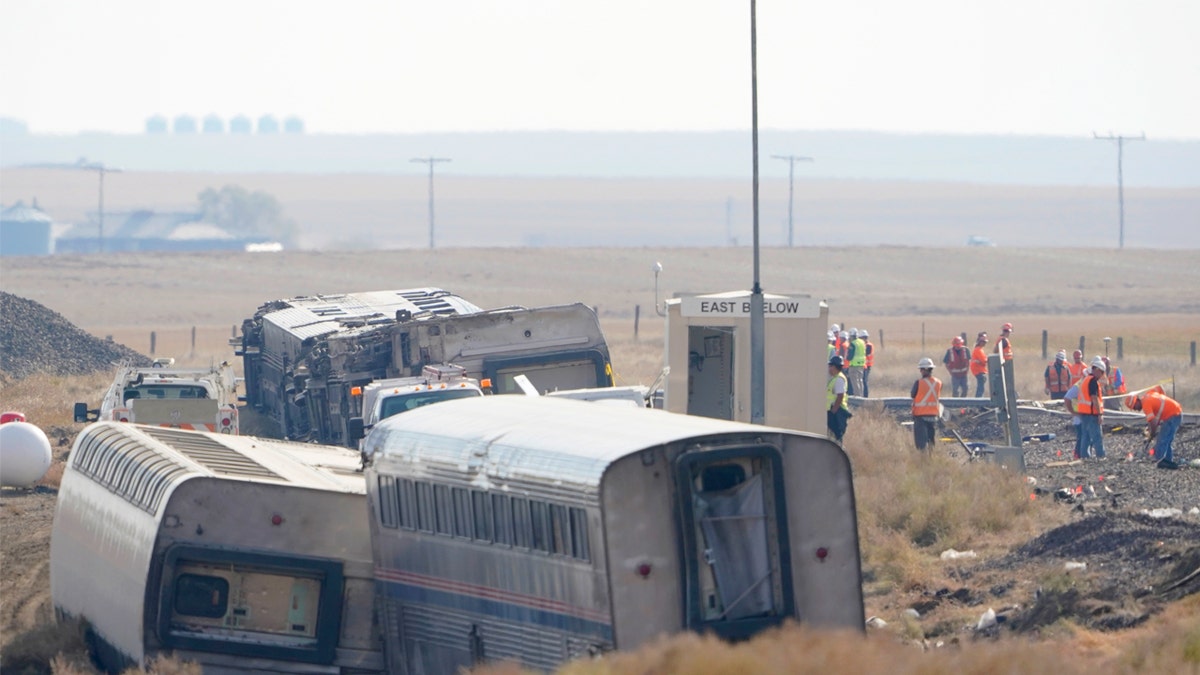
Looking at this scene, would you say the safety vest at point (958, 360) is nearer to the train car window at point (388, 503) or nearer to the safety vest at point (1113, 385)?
the safety vest at point (1113, 385)

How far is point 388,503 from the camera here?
1405cm

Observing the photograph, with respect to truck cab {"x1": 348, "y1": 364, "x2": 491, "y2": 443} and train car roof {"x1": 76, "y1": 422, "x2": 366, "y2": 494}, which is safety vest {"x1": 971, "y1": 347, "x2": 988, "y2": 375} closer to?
truck cab {"x1": 348, "y1": 364, "x2": 491, "y2": 443}

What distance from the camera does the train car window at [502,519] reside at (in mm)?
12656

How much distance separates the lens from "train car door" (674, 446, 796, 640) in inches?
467

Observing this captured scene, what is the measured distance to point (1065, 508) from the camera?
20734 mm

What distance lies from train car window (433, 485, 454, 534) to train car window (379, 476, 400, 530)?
552 millimetres

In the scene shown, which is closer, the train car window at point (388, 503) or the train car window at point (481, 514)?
the train car window at point (481, 514)

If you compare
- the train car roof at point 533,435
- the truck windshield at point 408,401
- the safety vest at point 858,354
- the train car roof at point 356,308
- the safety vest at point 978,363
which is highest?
the train car roof at point 356,308

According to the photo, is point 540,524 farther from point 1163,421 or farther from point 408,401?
point 1163,421

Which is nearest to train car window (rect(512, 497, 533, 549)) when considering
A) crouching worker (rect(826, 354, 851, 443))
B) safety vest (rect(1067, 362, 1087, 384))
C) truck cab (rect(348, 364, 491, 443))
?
truck cab (rect(348, 364, 491, 443))

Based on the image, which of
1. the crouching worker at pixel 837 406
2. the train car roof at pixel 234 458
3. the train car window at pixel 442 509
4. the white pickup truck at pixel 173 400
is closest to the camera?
the train car window at pixel 442 509

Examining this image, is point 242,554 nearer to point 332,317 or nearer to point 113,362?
point 332,317

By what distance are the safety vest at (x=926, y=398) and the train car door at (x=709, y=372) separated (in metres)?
2.42

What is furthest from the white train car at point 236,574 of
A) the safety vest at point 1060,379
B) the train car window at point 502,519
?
the safety vest at point 1060,379
